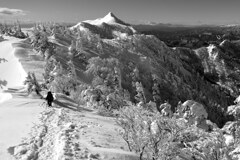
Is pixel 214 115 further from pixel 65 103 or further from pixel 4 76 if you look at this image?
pixel 65 103

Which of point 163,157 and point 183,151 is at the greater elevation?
point 163,157

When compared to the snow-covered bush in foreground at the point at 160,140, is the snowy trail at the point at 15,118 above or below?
below

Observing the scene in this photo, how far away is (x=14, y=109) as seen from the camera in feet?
80.4

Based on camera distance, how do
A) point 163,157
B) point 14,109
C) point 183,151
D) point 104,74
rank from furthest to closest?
point 104,74 < point 14,109 < point 183,151 < point 163,157

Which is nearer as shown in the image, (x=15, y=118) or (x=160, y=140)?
(x=160, y=140)

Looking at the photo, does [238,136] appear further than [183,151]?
No

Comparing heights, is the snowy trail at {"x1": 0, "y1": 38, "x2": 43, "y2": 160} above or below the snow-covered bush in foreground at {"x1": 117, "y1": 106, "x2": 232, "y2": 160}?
below

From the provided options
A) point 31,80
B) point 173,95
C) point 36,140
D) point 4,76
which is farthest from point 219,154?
point 173,95

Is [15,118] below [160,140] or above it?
below

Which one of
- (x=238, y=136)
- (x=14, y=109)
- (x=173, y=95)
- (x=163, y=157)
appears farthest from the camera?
(x=173, y=95)

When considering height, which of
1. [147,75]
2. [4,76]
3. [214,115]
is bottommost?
[214,115]

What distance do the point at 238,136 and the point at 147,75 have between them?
117 metres

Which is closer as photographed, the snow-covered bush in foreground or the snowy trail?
the snow-covered bush in foreground

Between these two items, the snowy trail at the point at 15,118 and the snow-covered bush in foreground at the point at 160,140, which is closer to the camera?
the snow-covered bush in foreground at the point at 160,140
